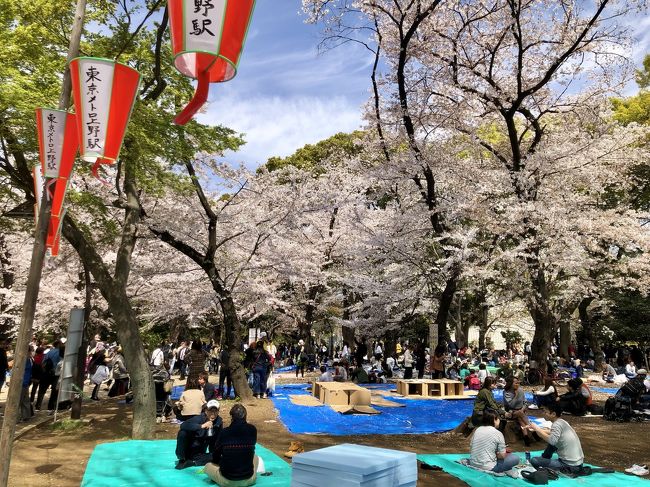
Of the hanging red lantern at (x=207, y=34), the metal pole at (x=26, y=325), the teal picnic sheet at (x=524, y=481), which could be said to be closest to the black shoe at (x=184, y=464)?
the metal pole at (x=26, y=325)

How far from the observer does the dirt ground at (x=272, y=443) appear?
21.5 ft

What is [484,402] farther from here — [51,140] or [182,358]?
[182,358]

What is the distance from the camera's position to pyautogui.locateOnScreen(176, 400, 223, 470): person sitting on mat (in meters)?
6.47

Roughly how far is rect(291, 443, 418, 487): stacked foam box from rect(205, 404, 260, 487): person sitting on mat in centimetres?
186

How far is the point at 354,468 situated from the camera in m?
3.30

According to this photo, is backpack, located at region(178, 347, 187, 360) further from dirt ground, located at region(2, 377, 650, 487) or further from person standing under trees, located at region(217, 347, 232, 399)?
dirt ground, located at region(2, 377, 650, 487)

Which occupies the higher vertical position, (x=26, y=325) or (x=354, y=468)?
(x=26, y=325)

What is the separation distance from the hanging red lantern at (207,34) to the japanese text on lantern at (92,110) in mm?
1232

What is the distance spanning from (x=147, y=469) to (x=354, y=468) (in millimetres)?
4122

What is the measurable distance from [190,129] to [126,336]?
4.16 m

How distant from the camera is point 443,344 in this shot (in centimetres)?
1644

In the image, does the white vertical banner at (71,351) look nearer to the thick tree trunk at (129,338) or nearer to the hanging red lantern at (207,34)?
the thick tree trunk at (129,338)

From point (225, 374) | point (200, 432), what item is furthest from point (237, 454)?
point (225, 374)

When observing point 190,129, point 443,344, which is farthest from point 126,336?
point 443,344
